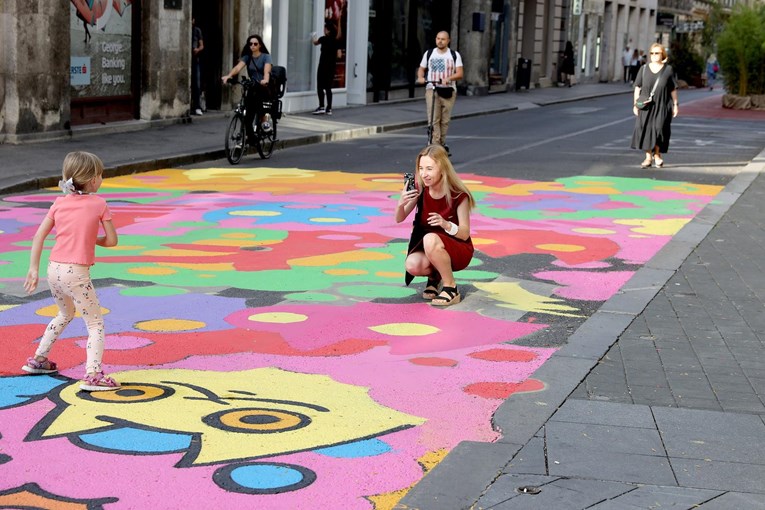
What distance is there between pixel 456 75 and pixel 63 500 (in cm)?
1464

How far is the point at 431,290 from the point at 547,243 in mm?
2807

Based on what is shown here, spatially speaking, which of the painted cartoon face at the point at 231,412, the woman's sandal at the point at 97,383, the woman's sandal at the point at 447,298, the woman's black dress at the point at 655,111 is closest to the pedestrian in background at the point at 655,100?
the woman's black dress at the point at 655,111

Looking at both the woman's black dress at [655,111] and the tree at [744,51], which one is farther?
the tree at [744,51]

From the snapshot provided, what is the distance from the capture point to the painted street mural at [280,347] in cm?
458

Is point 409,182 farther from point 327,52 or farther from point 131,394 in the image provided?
point 327,52

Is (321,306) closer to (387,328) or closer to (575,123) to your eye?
(387,328)

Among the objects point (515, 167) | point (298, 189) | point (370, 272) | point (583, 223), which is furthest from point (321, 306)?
point (515, 167)

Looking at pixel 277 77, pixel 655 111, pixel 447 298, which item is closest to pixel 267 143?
pixel 277 77

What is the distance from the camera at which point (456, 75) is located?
18297 millimetres

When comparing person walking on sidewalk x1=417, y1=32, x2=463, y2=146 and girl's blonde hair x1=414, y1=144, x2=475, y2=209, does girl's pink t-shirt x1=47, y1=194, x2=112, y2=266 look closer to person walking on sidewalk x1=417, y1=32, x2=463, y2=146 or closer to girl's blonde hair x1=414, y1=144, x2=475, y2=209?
girl's blonde hair x1=414, y1=144, x2=475, y2=209

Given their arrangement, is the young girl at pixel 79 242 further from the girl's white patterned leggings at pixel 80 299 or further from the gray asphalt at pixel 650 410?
the gray asphalt at pixel 650 410

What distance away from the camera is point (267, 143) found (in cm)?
1805

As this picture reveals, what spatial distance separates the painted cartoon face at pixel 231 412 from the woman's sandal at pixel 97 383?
0.11ft

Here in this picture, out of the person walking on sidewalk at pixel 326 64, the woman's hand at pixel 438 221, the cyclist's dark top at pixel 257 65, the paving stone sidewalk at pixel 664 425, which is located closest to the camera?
the paving stone sidewalk at pixel 664 425
